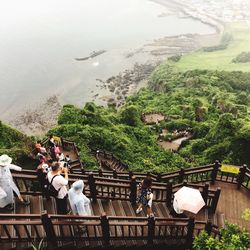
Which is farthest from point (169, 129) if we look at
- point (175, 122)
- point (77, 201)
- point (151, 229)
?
point (77, 201)

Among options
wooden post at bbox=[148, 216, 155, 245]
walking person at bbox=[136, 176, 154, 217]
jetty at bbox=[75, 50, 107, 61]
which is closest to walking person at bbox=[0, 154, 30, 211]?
walking person at bbox=[136, 176, 154, 217]

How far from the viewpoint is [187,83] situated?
75250mm

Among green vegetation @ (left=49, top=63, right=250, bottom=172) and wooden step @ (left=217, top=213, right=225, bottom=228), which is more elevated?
wooden step @ (left=217, top=213, right=225, bottom=228)

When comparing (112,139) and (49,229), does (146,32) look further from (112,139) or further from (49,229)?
(49,229)

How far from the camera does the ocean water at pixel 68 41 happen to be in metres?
70.1

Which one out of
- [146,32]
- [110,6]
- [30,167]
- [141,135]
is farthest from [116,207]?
[110,6]

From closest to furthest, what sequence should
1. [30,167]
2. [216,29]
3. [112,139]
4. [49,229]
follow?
[49,229] → [30,167] → [112,139] → [216,29]

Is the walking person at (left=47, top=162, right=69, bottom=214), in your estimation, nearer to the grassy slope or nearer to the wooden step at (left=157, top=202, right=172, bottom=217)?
the wooden step at (left=157, top=202, right=172, bottom=217)

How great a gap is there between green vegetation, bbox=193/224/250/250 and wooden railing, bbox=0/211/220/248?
1665 millimetres

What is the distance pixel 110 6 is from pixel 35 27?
117 ft

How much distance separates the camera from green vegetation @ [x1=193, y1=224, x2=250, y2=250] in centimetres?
877

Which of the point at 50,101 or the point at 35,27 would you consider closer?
the point at 50,101

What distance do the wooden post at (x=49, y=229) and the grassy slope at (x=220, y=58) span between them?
7906 centimetres

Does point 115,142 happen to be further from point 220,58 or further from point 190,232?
point 220,58
